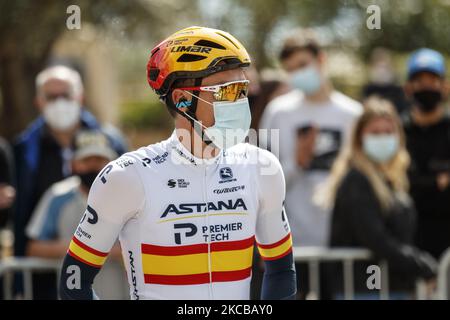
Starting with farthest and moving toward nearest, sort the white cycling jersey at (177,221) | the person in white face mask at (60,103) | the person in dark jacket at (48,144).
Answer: the person in white face mask at (60,103)
the person in dark jacket at (48,144)
the white cycling jersey at (177,221)

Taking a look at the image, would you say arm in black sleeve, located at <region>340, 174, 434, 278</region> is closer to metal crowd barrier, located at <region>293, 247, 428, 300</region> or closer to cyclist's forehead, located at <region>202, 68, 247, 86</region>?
metal crowd barrier, located at <region>293, 247, 428, 300</region>

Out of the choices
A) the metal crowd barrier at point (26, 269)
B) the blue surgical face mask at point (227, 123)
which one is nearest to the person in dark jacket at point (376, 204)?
the metal crowd barrier at point (26, 269)

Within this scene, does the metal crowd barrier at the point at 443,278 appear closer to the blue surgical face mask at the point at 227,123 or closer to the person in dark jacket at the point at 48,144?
the person in dark jacket at the point at 48,144

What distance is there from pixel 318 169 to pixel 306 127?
1.08ft

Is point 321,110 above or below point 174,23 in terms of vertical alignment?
below

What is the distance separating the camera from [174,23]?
13.4 metres

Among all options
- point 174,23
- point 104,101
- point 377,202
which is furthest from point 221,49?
point 104,101

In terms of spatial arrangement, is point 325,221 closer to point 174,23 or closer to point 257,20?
point 174,23

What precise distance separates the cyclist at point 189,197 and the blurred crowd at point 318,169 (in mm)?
1702

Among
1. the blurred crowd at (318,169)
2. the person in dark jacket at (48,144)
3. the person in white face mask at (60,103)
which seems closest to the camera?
the blurred crowd at (318,169)

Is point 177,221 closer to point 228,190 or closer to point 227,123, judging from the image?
point 228,190

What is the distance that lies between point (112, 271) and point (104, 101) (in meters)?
13.5

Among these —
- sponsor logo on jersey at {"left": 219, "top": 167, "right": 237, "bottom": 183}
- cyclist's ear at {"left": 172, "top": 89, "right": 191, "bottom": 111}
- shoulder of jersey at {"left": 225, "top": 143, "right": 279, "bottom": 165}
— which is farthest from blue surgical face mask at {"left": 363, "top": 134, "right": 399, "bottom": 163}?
cyclist's ear at {"left": 172, "top": 89, "right": 191, "bottom": 111}

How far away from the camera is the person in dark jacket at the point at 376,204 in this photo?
5457 millimetres
